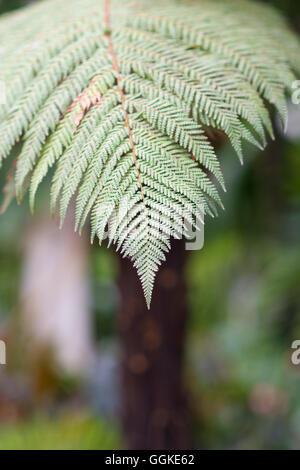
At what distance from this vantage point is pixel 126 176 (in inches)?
22.0

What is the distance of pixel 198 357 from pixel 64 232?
1139mm

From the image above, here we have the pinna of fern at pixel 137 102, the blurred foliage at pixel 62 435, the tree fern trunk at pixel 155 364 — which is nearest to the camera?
the pinna of fern at pixel 137 102

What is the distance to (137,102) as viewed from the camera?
0.62 metres

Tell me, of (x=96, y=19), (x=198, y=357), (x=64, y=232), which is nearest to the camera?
(x=96, y=19)

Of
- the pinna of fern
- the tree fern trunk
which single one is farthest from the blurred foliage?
the pinna of fern

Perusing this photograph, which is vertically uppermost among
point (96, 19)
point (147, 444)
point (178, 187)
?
point (96, 19)

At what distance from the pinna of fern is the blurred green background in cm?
72

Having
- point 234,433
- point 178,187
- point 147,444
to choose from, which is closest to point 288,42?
point 178,187

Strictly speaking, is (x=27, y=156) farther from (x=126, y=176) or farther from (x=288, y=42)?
(x=288, y=42)

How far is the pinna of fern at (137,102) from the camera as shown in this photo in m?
0.55

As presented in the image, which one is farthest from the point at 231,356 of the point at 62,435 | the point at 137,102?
the point at 137,102

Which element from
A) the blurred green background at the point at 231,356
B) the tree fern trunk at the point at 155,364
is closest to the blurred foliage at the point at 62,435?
the blurred green background at the point at 231,356

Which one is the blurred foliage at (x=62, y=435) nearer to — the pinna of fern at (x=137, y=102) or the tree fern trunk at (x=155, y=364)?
the tree fern trunk at (x=155, y=364)

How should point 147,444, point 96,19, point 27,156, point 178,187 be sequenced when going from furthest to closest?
point 147,444 → point 96,19 → point 27,156 → point 178,187
